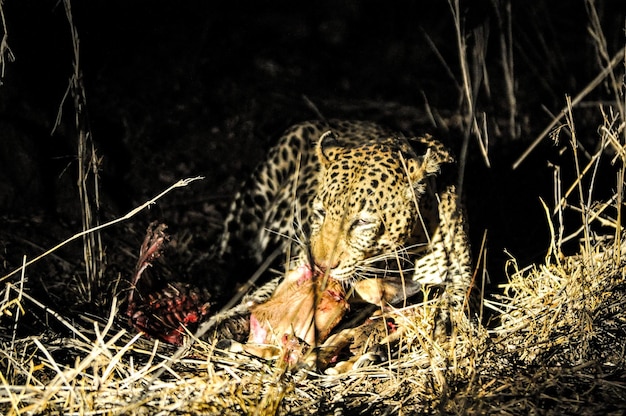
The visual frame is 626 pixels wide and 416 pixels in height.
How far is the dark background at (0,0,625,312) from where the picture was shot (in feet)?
16.8

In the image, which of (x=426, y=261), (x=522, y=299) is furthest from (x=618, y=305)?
(x=426, y=261)

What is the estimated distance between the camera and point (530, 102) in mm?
7172

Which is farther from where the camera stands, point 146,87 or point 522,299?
point 146,87

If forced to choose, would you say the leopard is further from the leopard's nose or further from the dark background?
the dark background

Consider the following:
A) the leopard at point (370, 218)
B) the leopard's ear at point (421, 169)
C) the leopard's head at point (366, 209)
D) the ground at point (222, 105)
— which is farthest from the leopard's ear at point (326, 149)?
the ground at point (222, 105)

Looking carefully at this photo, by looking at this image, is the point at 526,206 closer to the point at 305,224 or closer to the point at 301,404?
the point at 305,224

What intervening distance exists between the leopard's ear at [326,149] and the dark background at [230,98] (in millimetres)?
615

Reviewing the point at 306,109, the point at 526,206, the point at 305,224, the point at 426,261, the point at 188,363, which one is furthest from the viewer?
the point at 306,109

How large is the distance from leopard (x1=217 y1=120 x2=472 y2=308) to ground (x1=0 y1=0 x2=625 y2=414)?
1.32ft

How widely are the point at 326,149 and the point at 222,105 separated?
253 centimetres

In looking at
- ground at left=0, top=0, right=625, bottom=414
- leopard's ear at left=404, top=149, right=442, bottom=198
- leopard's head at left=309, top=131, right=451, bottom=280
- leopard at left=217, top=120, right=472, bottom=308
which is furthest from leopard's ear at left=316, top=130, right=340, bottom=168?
ground at left=0, top=0, right=625, bottom=414

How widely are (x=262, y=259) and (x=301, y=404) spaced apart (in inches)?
84.5

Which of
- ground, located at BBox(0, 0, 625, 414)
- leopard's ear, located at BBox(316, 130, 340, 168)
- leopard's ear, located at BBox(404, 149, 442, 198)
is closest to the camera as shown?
leopard's ear, located at BBox(404, 149, 442, 198)

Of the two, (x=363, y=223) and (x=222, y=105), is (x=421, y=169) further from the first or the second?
(x=222, y=105)
